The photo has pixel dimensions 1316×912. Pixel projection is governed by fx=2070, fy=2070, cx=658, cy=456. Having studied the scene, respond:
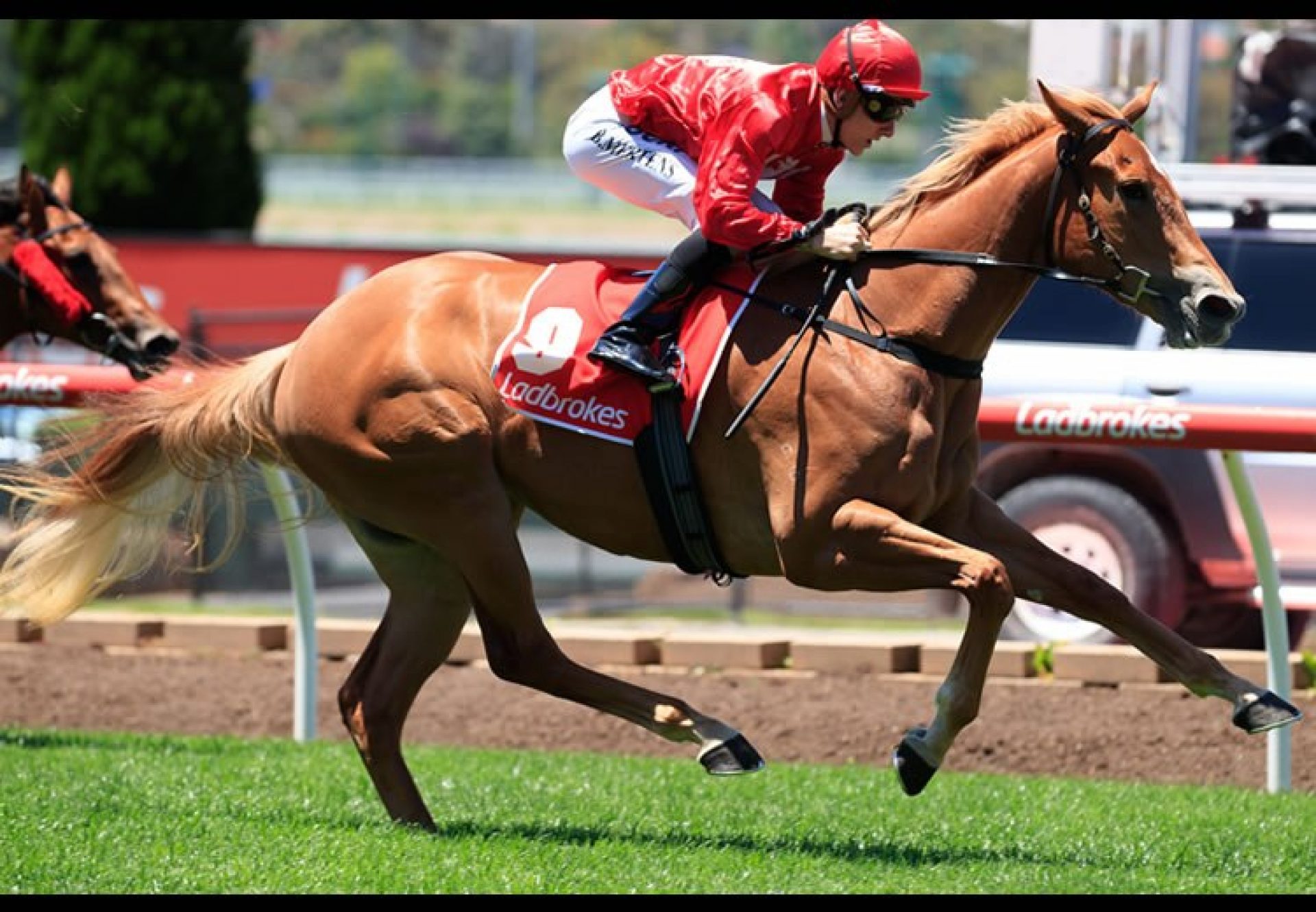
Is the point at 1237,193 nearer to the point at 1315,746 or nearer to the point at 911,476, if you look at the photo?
the point at 1315,746

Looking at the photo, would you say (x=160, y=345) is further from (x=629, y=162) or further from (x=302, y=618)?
(x=629, y=162)

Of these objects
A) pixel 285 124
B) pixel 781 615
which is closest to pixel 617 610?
pixel 781 615

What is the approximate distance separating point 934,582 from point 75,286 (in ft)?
14.0

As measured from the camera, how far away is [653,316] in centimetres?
563

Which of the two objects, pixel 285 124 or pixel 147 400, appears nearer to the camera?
pixel 147 400

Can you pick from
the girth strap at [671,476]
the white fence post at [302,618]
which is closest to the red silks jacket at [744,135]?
the girth strap at [671,476]

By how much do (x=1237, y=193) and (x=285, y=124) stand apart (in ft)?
198

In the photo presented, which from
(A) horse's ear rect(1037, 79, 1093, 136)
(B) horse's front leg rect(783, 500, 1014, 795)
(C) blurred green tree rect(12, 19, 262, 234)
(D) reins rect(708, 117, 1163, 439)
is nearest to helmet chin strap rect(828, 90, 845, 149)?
(D) reins rect(708, 117, 1163, 439)

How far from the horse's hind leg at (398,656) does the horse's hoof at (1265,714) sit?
2.27 meters

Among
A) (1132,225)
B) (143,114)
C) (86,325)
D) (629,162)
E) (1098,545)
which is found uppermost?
(629,162)

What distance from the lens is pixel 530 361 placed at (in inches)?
226

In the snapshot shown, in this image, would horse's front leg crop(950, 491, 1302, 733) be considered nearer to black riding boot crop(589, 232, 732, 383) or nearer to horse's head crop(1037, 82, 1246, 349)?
horse's head crop(1037, 82, 1246, 349)

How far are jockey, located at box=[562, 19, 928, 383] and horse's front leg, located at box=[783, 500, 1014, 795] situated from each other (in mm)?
698

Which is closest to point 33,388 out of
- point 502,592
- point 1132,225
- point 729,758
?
point 502,592
